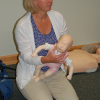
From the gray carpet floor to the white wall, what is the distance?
63cm

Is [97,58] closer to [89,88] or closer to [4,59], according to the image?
[89,88]

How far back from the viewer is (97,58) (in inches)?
90.9

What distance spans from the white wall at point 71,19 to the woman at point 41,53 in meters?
0.95

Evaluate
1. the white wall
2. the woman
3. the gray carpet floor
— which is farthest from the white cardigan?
the white wall

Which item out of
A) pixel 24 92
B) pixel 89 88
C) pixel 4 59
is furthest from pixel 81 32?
pixel 24 92

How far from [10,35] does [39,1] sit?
130 centimetres

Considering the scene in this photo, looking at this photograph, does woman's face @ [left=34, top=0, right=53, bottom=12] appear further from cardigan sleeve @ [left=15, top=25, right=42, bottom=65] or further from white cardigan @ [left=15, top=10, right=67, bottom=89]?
cardigan sleeve @ [left=15, top=25, right=42, bottom=65]

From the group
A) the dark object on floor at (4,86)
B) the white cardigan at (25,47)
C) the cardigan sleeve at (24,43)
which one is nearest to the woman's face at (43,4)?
the white cardigan at (25,47)

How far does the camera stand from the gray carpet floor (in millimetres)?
1736

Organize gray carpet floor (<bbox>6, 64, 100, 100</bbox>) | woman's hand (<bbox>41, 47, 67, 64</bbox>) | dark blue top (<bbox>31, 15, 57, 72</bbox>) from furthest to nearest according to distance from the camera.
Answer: gray carpet floor (<bbox>6, 64, 100, 100</bbox>) → dark blue top (<bbox>31, 15, 57, 72</bbox>) → woman's hand (<bbox>41, 47, 67, 64</bbox>)

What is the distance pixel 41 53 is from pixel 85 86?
38.5 inches

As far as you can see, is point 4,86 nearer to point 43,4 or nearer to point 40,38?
point 40,38

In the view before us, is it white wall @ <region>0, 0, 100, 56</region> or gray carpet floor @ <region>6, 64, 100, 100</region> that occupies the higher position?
white wall @ <region>0, 0, 100, 56</region>

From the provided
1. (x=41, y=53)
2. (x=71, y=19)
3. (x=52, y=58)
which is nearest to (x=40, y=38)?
(x=41, y=53)
